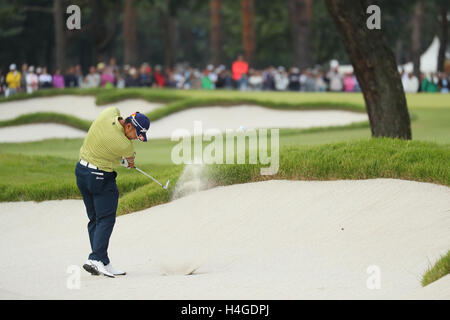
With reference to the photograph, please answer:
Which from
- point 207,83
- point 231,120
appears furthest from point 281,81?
point 231,120

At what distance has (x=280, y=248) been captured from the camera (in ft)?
34.7

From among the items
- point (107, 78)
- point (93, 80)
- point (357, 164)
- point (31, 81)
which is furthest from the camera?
point (107, 78)

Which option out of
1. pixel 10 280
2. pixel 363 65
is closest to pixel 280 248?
pixel 10 280

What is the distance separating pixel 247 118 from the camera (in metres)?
28.3

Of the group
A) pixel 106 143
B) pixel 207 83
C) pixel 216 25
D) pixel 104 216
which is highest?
pixel 216 25

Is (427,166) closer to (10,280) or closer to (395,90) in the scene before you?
(395,90)

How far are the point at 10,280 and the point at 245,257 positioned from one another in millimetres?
2758

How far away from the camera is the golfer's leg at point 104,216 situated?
9785mm

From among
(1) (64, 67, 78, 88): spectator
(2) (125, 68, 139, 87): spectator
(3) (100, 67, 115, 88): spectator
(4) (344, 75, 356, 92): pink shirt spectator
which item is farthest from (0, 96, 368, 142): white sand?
(4) (344, 75, 356, 92): pink shirt spectator

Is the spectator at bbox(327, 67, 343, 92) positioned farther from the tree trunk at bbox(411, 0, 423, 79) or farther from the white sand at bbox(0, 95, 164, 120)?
the white sand at bbox(0, 95, 164, 120)

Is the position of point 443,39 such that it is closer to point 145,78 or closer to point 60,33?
point 145,78

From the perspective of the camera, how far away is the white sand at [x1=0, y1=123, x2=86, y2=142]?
95.6 feet

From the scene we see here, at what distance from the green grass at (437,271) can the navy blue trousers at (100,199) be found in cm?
357

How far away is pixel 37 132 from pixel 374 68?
653 inches
